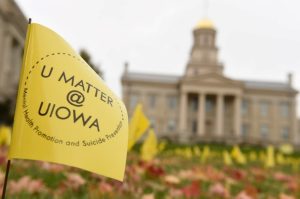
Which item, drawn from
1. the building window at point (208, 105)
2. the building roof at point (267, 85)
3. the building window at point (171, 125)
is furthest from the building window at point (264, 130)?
the building window at point (171, 125)

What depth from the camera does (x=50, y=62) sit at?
1.28 metres

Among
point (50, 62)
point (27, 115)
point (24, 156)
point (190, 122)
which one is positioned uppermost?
point (190, 122)

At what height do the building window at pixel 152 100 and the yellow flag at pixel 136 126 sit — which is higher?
the building window at pixel 152 100

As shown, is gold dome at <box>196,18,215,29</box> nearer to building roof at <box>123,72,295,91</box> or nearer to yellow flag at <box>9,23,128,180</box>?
building roof at <box>123,72,295,91</box>

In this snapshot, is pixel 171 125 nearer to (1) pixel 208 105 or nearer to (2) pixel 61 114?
(1) pixel 208 105

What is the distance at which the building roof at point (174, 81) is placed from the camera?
187 feet

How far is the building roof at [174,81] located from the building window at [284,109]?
1948mm

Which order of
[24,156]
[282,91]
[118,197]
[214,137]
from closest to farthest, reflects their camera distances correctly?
[24,156]
[118,197]
[214,137]
[282,91]

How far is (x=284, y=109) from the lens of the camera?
192 feet

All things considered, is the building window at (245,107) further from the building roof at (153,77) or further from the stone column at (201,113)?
the building roof at (153,77)

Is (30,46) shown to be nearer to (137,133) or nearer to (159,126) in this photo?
(137,133)

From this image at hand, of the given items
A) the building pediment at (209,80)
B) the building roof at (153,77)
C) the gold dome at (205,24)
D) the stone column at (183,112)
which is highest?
the gold dome at (205,24)

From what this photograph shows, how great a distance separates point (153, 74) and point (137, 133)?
56526 mm

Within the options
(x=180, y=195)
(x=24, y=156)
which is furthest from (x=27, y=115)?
(x=180, y=195)
